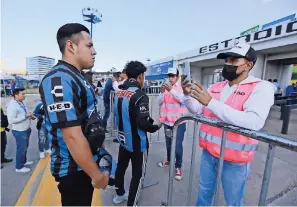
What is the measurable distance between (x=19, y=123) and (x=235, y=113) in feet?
12.5

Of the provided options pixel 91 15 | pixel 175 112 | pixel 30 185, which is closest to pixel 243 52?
pixel 175 112

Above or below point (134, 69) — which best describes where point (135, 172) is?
below

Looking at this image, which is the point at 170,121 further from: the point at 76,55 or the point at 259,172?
the point at 76,55

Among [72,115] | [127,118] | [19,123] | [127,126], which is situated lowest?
[19,123]

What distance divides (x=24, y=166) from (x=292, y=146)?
4.39 metres

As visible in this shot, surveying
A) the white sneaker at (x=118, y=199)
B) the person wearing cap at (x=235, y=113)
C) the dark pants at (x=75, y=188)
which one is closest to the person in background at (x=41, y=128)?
the white sneaker at (x=118, y=199)

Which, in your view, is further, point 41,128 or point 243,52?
point 41,128

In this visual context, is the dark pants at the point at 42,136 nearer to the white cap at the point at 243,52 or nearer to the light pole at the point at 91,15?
the white cap at the point at 243,52

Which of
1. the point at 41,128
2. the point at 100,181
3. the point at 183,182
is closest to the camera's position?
the point at 100,181

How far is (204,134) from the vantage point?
185 centimetres

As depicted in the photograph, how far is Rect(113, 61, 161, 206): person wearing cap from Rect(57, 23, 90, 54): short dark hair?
97 centimetres

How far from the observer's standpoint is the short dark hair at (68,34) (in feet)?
4.47

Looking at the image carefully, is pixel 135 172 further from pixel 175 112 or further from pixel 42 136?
pixel 42 136

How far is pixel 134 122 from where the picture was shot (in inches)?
89.6
